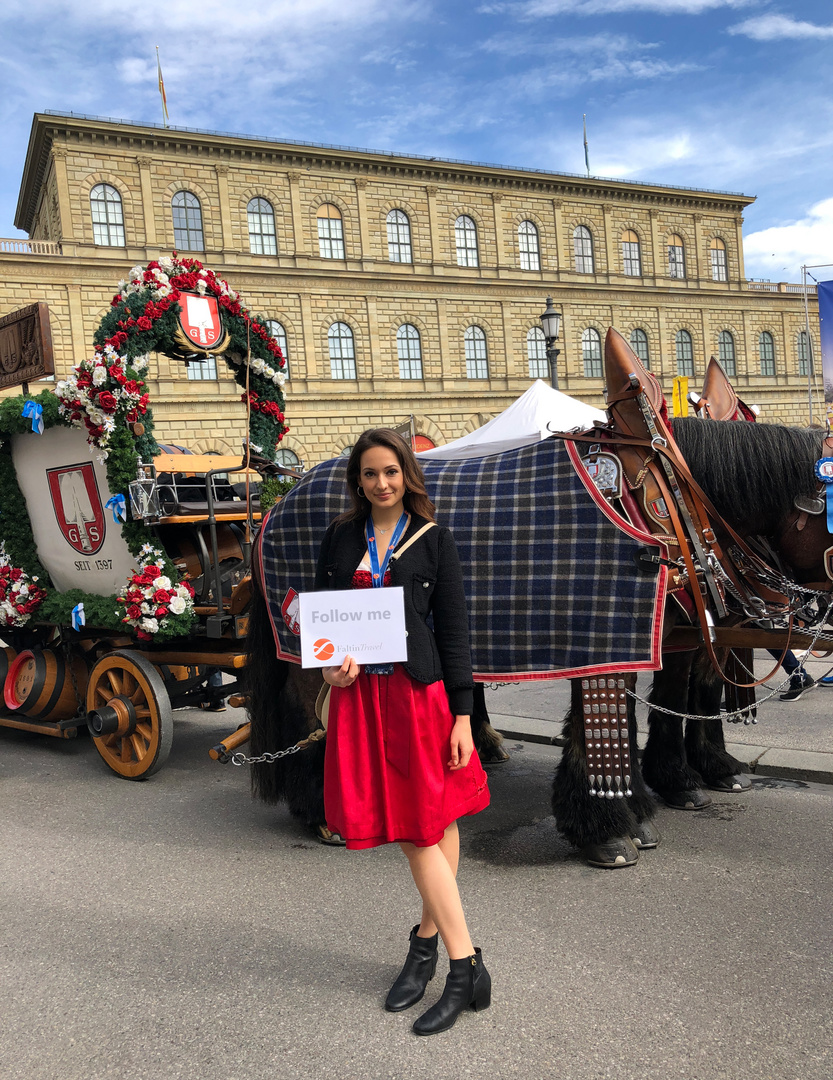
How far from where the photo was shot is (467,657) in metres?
2.58

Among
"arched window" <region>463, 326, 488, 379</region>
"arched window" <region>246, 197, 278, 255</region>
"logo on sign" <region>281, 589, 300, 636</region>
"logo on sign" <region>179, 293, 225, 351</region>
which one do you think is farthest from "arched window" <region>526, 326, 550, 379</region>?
"logo on sign" <region>281, 589, 300, 636</region>

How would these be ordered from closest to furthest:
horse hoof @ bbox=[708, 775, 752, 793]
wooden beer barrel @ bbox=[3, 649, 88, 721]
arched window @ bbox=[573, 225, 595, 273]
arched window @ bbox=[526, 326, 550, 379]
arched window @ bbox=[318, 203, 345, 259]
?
horse hoof @ bbox=[708, 775, 752, 793]
wooden beer barrel @ bbox=[3, 649, 88, 721]
arched window @ bbox=[318, 203, 345, 259]
arched window @ bbox=[526, 326, 550, 379]
arched window @ bbox=[573, 225, 595, 273]

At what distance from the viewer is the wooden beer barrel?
19.8 feet

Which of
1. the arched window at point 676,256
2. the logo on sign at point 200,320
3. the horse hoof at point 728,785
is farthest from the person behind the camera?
the arched window at point 676,256

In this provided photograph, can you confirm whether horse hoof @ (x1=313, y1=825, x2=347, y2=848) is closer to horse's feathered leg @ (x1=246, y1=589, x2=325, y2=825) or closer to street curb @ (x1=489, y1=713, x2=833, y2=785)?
horse's feathered leg @ (x1=246, y1=589, x2=325, y2=825)

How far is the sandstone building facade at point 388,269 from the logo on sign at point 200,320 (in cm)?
2363

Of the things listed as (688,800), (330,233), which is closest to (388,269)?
(330,233)

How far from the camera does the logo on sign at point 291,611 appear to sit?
405cm

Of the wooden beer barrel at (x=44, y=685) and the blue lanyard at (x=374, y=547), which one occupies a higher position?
the blue lanyard at (x=374, y=547)

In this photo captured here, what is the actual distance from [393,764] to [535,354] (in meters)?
35.1

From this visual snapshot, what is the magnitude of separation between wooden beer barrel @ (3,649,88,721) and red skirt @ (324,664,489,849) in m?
4.17

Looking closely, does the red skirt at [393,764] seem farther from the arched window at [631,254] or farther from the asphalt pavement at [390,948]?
the arched window at [631,254]

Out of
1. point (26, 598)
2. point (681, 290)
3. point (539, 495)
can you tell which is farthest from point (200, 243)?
point (539, 495)

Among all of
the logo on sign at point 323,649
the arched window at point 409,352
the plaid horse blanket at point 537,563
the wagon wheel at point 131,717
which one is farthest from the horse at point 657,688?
the arched window at point 409,352
